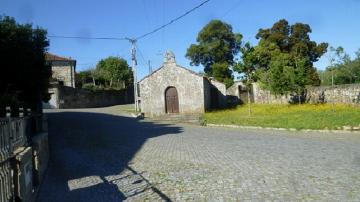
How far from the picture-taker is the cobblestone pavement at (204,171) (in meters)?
8.77

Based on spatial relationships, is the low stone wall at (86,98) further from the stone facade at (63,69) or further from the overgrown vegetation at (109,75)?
the overgrown vegetation at (109,75)

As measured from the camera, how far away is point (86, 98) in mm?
57125

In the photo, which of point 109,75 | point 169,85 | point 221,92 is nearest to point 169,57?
point 169,85

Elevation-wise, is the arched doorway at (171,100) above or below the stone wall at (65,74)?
below

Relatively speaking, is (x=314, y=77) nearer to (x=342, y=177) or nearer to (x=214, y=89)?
(x=214, y=89)

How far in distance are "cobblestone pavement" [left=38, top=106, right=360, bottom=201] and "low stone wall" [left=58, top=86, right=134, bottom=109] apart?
36.7m

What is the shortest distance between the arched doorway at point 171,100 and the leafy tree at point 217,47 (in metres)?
20.4

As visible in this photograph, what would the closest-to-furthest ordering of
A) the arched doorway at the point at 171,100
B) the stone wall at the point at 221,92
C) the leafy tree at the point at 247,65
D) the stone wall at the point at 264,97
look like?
the leafy tree at the point at 247,65, the arched doorway at the point at 171,100, the stone wall at the point at 264,97, the stone wall at the point at 221,92

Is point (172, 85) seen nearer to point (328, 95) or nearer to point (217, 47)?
point (328, 95)

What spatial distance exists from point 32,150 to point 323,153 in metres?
9.19

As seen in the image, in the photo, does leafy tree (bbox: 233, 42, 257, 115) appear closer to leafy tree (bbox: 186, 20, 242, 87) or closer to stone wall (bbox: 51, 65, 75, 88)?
leafy tree (bbox: 186, 20, 242, 87)

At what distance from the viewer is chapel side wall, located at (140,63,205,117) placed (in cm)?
4175

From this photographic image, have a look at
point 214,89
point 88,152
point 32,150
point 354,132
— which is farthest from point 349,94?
point 32,150

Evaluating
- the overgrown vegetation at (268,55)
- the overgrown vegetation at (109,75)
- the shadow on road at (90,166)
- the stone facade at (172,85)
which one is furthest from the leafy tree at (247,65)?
the overgrown vegetation at (109,75)
